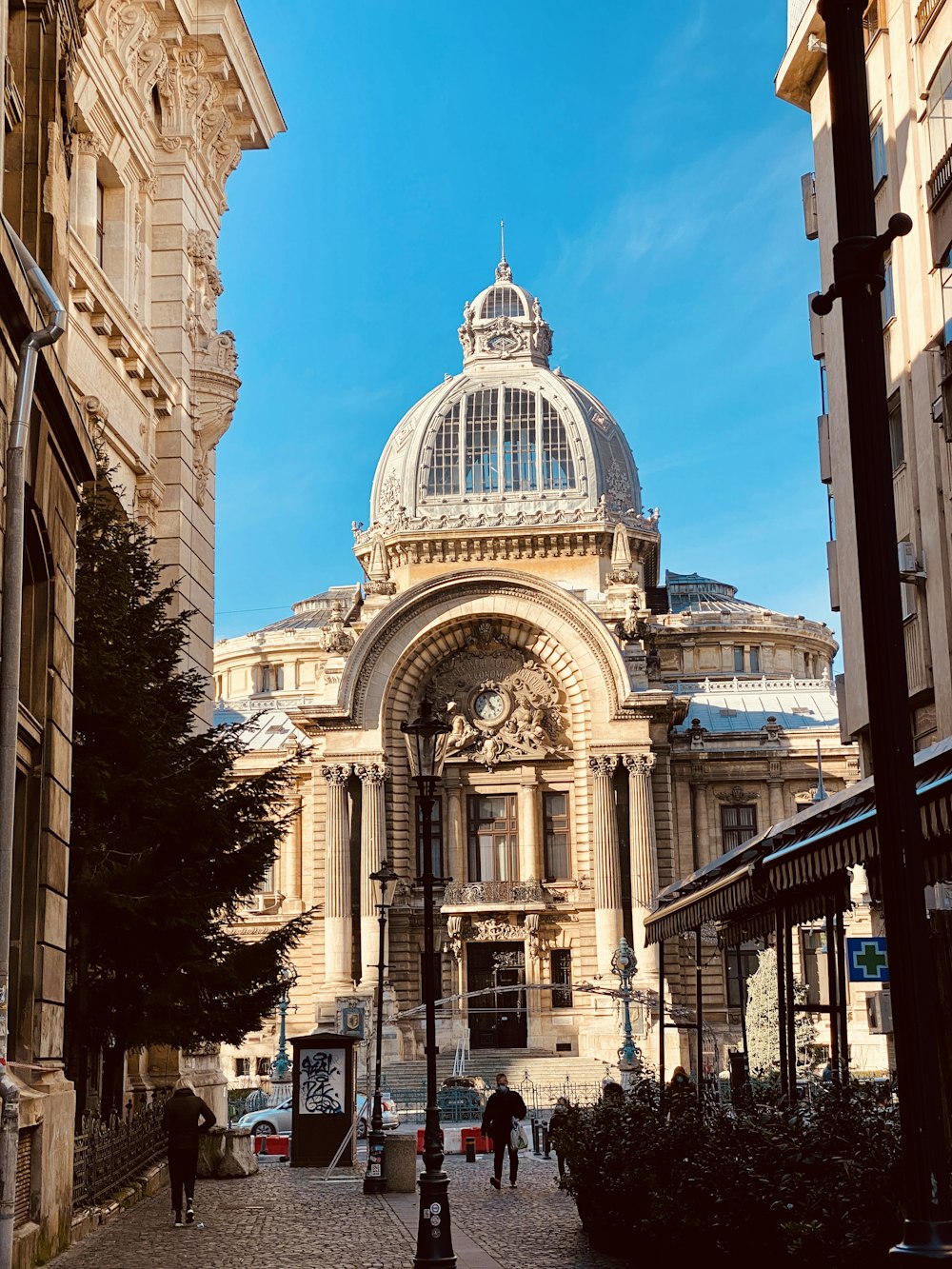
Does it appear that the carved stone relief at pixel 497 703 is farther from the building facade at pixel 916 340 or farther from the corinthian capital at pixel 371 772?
the building facade at pixel 916 340

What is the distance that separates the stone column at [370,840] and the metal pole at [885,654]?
A: 50295 millimetres

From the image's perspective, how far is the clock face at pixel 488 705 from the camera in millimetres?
59125

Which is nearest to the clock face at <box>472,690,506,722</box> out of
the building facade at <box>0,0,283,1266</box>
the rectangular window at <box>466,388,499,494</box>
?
the rectangular window at <box>466,388,499,494</box>

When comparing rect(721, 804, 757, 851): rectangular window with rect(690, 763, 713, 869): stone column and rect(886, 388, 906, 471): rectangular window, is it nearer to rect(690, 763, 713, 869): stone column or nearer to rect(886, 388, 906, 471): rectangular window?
rect(690, 763, 713, 869): stone column

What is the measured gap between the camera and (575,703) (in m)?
57.8

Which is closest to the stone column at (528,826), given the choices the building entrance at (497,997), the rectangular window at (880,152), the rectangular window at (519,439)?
the building entrance at (497,997)

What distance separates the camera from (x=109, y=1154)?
1970 centimetres

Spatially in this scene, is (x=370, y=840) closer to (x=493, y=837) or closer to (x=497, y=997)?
(x=493, y=837)

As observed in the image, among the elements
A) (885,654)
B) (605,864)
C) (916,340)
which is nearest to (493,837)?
(605,864)

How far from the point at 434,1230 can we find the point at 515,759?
44674mm

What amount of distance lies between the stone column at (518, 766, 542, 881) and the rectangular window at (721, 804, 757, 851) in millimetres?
7813

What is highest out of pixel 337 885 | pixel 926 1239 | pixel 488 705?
pixel 488 705

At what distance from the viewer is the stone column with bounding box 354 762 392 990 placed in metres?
55.7

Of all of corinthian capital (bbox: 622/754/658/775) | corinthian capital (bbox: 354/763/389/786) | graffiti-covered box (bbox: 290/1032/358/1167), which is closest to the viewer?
graffiti-covered box (bbox: 290/1032/358/1167)
